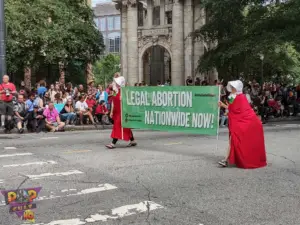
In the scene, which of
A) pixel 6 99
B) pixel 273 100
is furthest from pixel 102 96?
pixel 273 100

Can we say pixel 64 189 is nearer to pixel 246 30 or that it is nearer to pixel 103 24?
pixel 246 30

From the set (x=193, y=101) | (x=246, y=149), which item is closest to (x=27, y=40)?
(x=193, y=101)

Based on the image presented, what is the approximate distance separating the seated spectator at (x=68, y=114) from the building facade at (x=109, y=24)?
9907 cm

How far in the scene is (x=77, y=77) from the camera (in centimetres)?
4262

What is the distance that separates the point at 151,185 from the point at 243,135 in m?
2.25

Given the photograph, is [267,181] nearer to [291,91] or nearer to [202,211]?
[202,211]

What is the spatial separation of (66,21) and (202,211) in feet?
95.7

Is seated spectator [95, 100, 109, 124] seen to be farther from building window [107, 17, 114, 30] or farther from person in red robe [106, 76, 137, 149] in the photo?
building window [107, 17, 114, 30]

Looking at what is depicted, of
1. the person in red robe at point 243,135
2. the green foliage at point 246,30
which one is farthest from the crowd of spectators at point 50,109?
the person in red robe at point 243,135

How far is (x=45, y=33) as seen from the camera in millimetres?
31453

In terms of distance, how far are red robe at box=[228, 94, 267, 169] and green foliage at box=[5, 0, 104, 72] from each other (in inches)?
977

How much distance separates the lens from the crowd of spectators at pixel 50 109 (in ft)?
50.6

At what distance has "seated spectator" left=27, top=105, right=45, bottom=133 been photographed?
16266 millimetres

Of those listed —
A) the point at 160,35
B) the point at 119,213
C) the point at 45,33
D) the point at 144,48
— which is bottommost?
the point at 119,213
